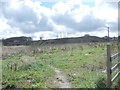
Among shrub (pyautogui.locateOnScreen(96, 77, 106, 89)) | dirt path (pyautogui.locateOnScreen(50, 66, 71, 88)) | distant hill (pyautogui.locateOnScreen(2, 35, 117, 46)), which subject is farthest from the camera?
distant hill (pyautogui.locateOnScreen(2, 35, 117, 46))

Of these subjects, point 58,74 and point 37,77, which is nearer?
point 37,77

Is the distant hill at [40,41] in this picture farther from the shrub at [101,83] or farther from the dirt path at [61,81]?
the shrub at [101,83]

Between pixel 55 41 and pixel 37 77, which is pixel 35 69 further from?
pixel 55 41

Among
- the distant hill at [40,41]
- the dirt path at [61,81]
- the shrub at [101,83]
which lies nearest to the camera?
the shrub at [101,83]

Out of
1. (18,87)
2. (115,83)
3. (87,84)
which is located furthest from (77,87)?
(18,87)

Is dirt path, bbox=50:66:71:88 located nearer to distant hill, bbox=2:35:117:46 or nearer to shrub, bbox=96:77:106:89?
shrub, bbox=96:77:106:89

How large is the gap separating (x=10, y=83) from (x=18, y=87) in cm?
41

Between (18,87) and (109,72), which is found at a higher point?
(109,72)

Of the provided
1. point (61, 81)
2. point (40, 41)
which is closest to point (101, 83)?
point (61, 81)

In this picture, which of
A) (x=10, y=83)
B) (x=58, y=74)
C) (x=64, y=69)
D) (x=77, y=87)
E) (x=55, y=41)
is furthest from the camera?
(x=55, y=41)

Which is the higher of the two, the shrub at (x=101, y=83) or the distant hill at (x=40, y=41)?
the distant hill at (x=40, y=41)

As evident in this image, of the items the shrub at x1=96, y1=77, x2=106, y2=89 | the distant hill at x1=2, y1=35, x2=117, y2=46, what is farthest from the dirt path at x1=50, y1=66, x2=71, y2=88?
the distant hill at x1=2, y1=35, x2=117, y2=46

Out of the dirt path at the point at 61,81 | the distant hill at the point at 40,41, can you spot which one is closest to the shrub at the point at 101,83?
the dirt path at the point at 61,81

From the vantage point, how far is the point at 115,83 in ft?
26.1
